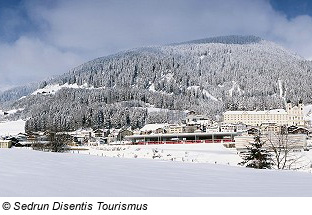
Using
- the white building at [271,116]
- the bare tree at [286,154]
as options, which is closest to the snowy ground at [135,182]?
the bare tree at [286,154]

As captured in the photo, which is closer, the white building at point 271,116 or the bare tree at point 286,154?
the bare tree at point 286,154

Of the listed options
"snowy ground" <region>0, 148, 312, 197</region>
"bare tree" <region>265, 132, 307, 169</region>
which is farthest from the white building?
"snowy ground" <region>0, 148, 312, 197</region>

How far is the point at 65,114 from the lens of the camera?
188750mm

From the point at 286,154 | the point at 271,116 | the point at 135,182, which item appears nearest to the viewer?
the point at 135,182

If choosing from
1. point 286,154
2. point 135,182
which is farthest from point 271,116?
point 135,182

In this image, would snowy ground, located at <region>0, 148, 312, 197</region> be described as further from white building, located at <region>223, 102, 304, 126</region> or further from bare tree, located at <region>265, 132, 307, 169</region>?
white building, located at <region>223, 102, 304, 126</region>

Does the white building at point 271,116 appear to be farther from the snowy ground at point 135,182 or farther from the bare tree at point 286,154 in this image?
the snowy ground at point 135,182

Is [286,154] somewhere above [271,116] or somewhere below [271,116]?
below

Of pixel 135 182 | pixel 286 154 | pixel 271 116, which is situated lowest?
pixel 286 154

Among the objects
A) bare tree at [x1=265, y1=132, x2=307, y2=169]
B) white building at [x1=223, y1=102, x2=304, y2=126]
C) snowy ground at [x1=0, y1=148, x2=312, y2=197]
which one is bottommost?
bare tree at [x1=265, y1=132, x2=307, y2=169]

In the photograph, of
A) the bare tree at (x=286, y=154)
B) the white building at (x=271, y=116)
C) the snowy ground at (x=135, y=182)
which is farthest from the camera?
the white building at (x=271, y=116)

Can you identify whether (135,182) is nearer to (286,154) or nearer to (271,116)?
(286,154)
